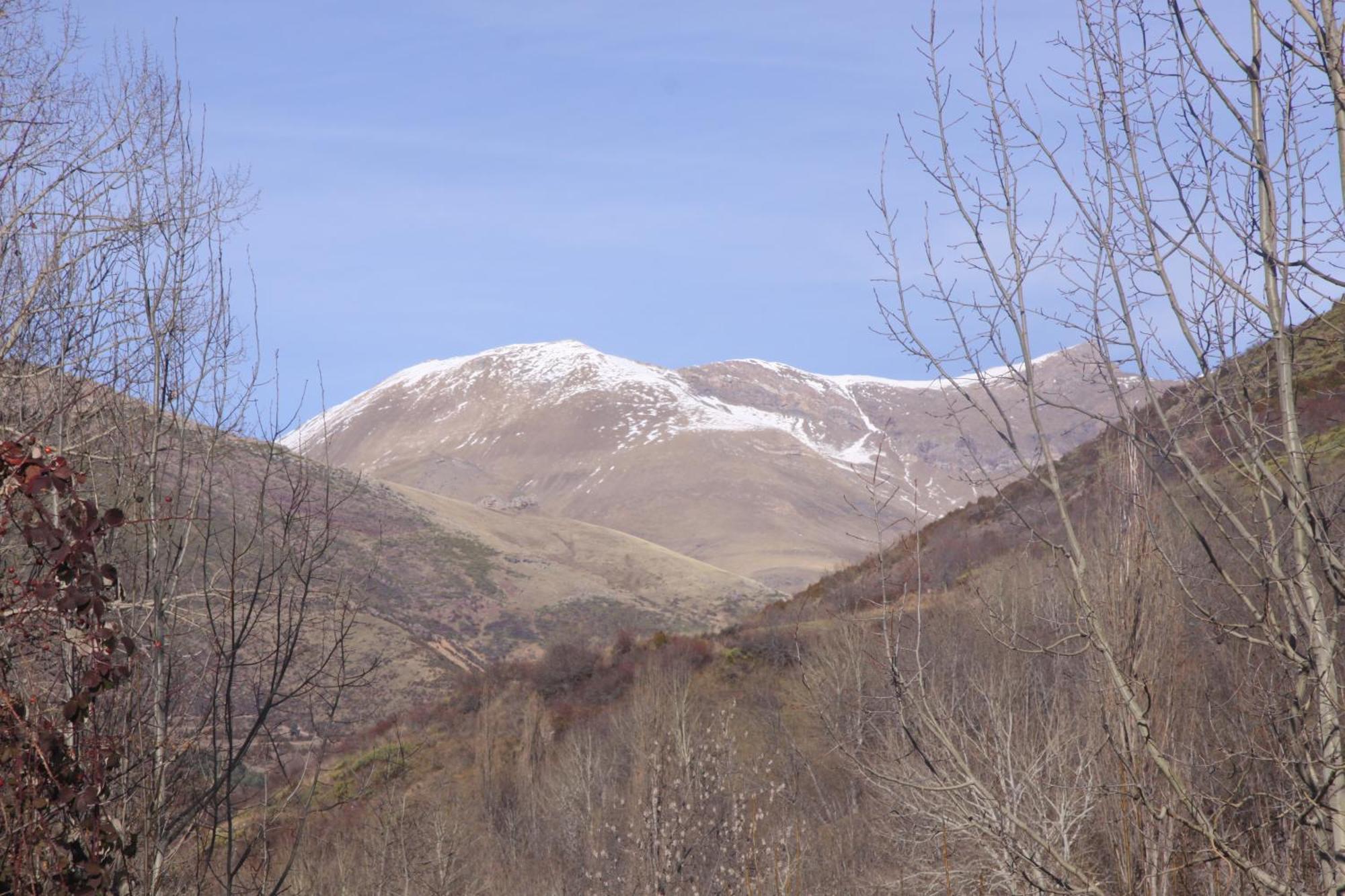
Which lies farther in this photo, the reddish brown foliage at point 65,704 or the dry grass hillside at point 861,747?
the dry grass hillside at point 861,747

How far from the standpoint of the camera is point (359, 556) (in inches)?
2514

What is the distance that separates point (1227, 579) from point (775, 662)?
1371 inches

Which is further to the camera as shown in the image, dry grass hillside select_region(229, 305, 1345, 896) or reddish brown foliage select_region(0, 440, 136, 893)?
dry grass hillside select_region(229, 305, 1345, 896)

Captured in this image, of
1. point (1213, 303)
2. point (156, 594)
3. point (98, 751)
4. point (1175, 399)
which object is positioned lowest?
point (98, 751)

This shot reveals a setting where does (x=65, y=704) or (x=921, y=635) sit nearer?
(x=65, y=704)

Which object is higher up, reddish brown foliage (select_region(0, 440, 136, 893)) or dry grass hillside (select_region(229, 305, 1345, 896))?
reddish brown foliage (select_region(0, 440, 136, 893))

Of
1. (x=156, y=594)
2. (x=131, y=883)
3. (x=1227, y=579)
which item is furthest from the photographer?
(x=156, y=594)

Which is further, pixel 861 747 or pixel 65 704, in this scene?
pixel 861 747

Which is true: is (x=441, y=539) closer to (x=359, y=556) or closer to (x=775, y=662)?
(x=359, y=556)

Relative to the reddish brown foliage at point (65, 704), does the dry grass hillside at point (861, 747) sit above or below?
below

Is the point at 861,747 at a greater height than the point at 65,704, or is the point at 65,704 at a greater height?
the point at 65,704

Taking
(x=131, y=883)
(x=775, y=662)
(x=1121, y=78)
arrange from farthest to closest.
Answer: (x=775, y=662), (x=131, y=883), (x=1121, y=78)

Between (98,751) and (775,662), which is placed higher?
(98,751)

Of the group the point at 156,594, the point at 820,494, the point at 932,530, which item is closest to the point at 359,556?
the point at 932,530
